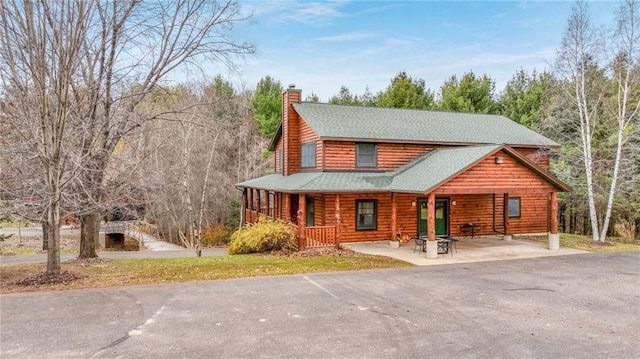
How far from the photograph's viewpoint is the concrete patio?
47.0 feet

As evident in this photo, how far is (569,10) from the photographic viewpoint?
18.6 metres

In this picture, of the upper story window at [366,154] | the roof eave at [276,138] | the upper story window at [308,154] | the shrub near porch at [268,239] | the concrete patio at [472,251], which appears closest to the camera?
the concrete patio at [472,251]

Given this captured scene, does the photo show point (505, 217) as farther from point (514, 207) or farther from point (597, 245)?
point (597, 245)

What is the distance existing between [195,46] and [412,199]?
11393mm

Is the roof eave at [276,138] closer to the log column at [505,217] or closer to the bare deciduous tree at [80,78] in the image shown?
the bare deciduous tree at [80,78]

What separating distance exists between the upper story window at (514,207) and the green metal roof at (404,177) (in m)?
5.15

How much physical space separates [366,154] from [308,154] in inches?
120

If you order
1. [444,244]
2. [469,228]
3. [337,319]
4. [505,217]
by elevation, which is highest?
[505,217]

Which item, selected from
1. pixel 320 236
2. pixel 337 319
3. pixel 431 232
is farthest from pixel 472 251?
pixel 337 319

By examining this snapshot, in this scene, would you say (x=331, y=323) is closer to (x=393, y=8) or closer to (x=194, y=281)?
(x=194, y=281)

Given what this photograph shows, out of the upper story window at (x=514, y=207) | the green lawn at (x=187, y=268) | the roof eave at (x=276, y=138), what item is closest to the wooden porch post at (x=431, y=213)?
the green lawn at (x=187, y=268)

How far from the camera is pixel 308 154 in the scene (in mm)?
20000

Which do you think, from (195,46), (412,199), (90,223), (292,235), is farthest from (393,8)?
(90,223)

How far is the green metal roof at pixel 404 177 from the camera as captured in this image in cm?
1491
